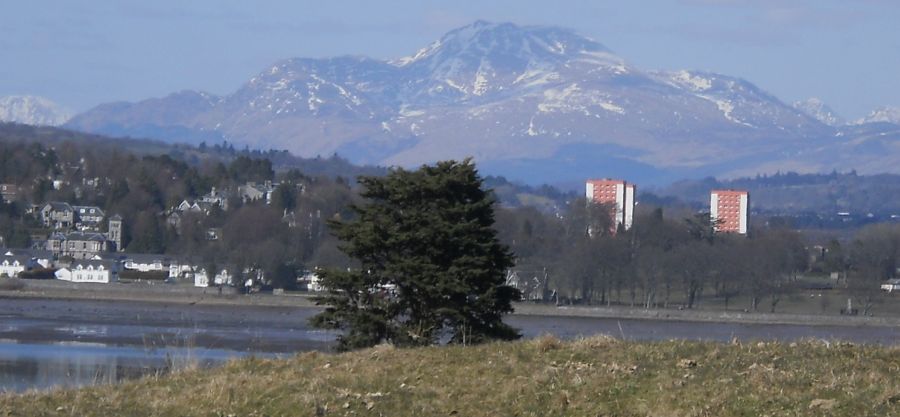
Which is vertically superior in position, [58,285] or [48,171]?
[48,171]

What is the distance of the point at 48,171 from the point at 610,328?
72.8 meters

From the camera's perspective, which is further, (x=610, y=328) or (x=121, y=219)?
(x=121, y=219)

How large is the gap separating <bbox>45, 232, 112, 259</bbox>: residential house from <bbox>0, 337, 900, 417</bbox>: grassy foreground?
7735 cm

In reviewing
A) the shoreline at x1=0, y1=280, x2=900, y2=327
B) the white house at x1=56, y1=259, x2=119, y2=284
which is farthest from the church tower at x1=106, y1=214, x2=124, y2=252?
the shoreline at x1=0, y1=280, x2=900, y2=327

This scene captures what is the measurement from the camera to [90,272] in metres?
75.5

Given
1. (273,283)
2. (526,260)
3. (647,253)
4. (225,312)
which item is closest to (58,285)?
(273,283)

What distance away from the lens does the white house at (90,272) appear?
74688 mm

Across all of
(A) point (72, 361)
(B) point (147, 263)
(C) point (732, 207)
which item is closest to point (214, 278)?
(B) point (147, 263)

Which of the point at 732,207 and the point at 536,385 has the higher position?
the point at 732,207

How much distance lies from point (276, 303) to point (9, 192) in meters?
47.3

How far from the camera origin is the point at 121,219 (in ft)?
304

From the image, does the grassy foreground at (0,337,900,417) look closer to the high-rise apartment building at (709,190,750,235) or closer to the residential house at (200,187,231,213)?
the residential house at (200,187,231,213)

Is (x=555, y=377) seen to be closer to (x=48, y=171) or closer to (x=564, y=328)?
(x=564, y=328)

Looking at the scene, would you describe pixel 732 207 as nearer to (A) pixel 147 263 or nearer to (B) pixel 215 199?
(B) pixel 215 199
